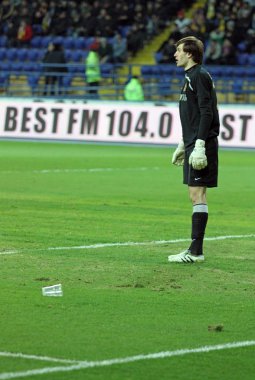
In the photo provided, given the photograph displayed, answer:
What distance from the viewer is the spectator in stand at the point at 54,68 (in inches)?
1581

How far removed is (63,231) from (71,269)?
294 cm

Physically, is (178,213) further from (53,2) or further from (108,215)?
(53,2)

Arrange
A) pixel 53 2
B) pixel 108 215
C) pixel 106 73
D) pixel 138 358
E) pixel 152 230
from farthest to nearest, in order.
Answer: pixel 53 2 → pixel 106 73 → pixel 108 215 → pixel 152 230 → pixel 138 358

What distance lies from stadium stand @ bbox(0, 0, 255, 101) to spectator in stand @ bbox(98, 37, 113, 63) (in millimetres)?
204

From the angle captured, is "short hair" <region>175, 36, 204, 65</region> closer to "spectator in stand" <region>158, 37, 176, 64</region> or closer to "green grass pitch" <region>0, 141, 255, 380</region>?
"green grass pitch" <region>0, 141, 255, 380</region>

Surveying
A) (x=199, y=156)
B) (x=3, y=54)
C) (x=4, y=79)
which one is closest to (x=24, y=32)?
(x=3, y=54)

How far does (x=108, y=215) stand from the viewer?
50.2 feet

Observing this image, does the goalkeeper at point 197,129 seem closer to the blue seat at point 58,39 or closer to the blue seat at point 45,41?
the blue seat at point 58,39

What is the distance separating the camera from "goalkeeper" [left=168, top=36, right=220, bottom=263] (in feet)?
35.7

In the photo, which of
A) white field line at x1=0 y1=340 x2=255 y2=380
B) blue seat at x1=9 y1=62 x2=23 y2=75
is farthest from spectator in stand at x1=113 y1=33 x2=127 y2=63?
white field line at x1=0 y1=340 x2=255 y2=380

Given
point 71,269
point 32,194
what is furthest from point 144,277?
point 32,194

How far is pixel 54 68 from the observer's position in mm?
40969

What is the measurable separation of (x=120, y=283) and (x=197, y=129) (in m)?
2.03

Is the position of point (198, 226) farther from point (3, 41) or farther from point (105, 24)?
point (3, 41)
